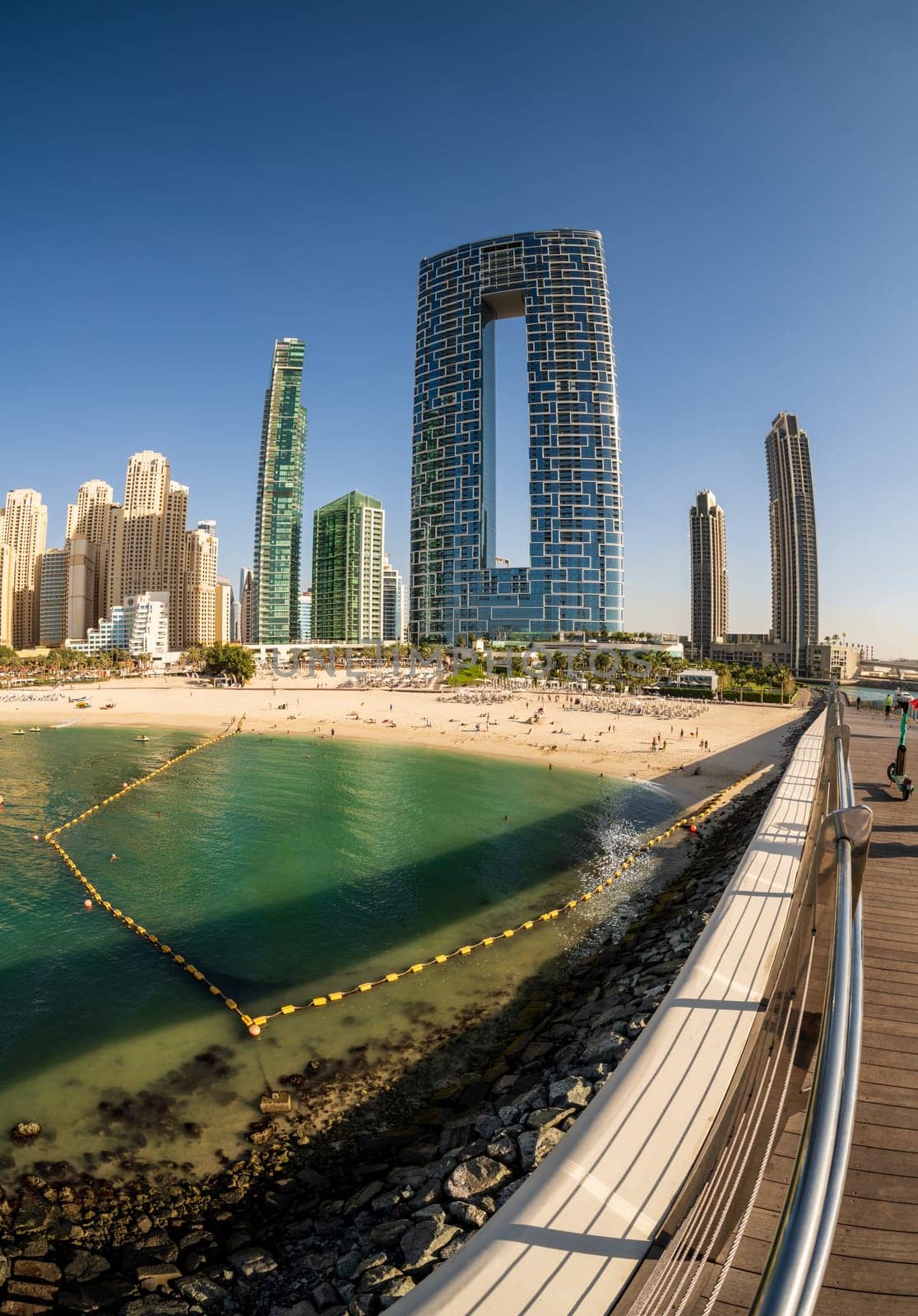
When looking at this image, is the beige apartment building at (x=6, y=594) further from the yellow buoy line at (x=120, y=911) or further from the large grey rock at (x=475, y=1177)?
the large grey rock at (x=475, y=1177)

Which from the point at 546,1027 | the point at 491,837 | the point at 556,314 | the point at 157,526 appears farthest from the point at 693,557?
the point at 546,1027

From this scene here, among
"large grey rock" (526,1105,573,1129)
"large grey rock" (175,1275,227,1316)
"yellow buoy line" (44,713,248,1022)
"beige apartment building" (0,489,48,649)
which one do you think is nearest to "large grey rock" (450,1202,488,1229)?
"large grey rock" (526,1105,573,1129)

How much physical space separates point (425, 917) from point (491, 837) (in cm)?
741

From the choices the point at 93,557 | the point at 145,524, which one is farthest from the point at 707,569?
the point at 93,557

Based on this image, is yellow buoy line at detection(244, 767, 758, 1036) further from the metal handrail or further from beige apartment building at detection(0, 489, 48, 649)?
beige apartment building at detection(0, 489, 48, 649)

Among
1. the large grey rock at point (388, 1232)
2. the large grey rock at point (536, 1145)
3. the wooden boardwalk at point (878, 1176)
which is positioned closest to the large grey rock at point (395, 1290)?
the large grey rock at point (388, 1232)

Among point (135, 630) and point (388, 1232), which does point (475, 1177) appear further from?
point (135, 630)

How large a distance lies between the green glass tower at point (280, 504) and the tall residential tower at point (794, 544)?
116235mm

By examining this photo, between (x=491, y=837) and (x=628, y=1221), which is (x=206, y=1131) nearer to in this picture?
(x=628, y=1221)

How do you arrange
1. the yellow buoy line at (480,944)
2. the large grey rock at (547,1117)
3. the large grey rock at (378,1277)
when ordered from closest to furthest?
the large grey rock at (378,1277) < the large grey rock at (547,1117) < the yellow buoy line at (480,944)

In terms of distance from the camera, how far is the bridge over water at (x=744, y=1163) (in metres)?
1.92

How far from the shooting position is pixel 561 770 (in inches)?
1423

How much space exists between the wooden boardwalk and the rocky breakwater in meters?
3.33

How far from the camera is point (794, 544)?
144750 millimetres
